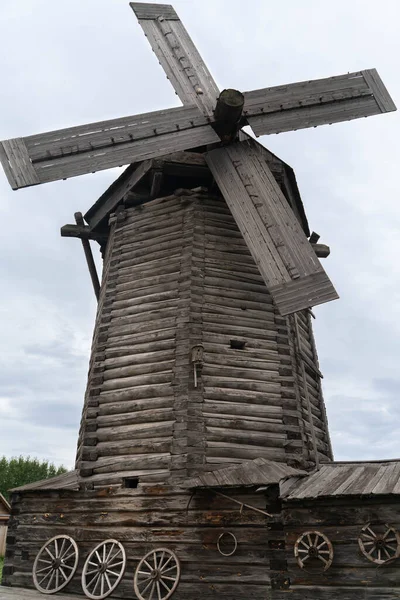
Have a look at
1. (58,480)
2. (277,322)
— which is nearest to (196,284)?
(277,322)

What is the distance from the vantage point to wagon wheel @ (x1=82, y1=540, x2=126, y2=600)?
9.02 m

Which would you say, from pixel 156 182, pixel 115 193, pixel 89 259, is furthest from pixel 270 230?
pixel 89 259

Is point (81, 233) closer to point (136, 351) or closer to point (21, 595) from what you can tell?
point (136, 351)

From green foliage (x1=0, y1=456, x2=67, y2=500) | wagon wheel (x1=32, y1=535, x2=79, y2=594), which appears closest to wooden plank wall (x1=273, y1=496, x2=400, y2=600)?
wagon wheel (x1=32, y1=535, x2=79, y2=594)

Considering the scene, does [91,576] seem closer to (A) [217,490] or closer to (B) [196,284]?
(A) [217,490]

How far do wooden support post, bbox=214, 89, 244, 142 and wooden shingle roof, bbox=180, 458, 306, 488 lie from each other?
7.42 meters

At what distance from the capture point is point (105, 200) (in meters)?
14.4

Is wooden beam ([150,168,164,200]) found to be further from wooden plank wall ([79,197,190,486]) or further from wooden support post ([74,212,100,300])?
wooden support post ([74,212,100,300])

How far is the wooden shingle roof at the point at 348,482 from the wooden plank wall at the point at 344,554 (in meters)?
0.18

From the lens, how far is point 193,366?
10.4 meters

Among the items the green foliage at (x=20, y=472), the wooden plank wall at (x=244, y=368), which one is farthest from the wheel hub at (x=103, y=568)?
the green foliage at (x=20, y=472)

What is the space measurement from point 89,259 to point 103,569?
27.1 ft

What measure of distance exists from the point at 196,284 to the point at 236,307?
1.06 meters

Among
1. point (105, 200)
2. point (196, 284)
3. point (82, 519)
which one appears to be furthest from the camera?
point (105, 200)
